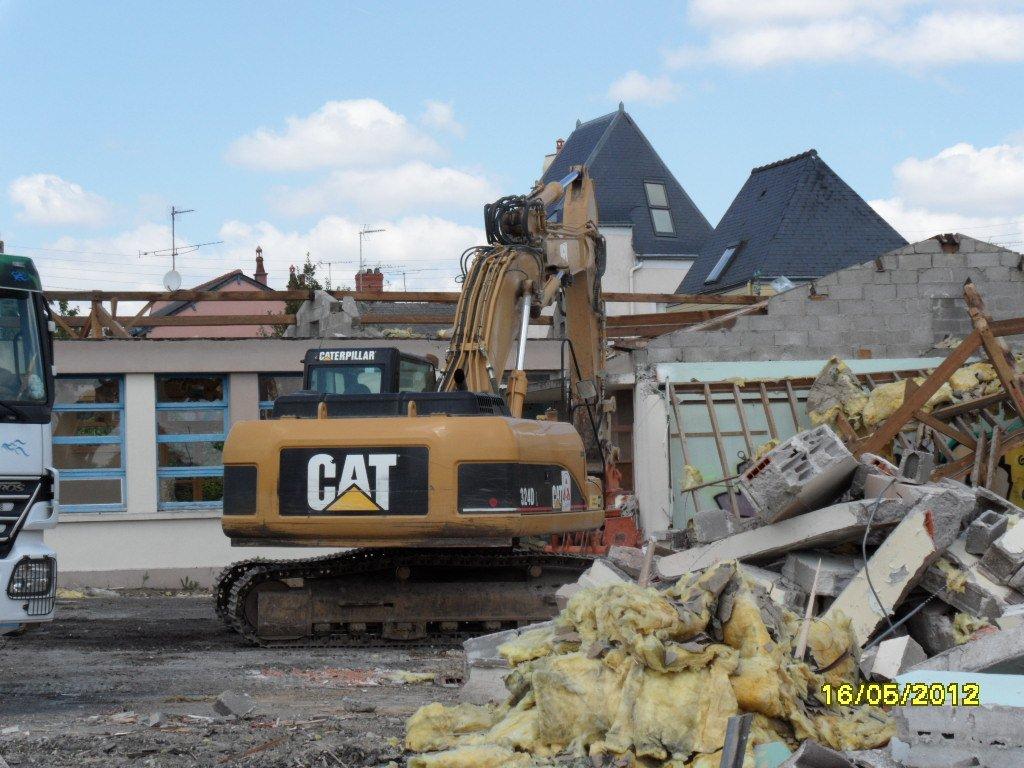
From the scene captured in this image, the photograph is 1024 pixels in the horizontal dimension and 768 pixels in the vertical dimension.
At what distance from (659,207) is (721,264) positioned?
9.61 meters

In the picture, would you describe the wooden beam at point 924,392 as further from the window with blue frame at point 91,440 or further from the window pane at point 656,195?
the window pane at point 656,195

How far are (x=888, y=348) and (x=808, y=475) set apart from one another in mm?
8791

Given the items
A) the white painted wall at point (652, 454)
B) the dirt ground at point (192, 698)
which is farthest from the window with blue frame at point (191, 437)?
the white painted wall at point (652, 454)

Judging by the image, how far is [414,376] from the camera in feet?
40.2

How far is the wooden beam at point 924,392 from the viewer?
40.2 ft

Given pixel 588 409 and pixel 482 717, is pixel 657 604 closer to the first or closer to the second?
pixel 482 717

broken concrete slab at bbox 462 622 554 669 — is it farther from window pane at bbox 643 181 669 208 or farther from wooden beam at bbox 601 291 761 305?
window pane at bbox 643 181 669 208

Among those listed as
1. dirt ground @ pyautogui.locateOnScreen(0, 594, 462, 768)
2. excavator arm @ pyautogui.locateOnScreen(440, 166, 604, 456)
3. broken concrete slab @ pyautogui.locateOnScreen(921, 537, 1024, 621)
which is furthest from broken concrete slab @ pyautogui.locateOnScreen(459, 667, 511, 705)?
excavator arm @ pyautogui.locateOnScreen(440, 166, 604, 456)

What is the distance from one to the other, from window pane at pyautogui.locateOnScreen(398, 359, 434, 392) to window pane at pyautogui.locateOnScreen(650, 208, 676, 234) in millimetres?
30787

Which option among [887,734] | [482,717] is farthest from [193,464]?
[887,734]

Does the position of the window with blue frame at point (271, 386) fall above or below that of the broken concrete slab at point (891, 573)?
above

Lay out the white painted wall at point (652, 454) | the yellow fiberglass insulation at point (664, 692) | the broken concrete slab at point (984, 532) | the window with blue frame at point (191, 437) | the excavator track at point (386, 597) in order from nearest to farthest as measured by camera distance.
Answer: the yellow fiberglass insulation at point (664, 692), the broken concrete slab at point (984, 532), the excavator track at point (386, 597), the white painted wall at point (652, 454), the window with blue frame at point (191, 437)

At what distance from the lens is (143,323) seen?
1859 centimetres
